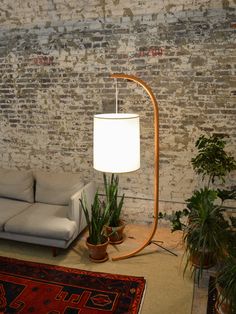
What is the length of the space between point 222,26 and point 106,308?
3306 millimetres

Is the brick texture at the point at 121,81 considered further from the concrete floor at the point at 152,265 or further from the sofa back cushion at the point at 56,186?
the concrete floor at the point at 152,265

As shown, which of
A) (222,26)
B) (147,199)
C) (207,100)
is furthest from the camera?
(147,199)

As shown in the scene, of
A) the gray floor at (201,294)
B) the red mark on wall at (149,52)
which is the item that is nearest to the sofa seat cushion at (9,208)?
the gray floor at (201,294)

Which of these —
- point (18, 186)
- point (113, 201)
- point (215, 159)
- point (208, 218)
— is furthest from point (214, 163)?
point (18, 186)

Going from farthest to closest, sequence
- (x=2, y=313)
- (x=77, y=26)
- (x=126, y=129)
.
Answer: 1. (x=77, y=26)
2. (x=126, y=129)
3. (x=2, y=313)

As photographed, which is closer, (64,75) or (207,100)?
(207,100)

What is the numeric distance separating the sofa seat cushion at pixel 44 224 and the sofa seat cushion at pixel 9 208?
0.09m

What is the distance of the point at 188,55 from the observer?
12.0 ft

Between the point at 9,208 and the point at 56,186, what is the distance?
0.68m

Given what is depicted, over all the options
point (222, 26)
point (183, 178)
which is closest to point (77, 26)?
point (222, 26)

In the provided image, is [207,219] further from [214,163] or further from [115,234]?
[115,234]

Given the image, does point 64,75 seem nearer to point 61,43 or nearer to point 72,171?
point 61,43

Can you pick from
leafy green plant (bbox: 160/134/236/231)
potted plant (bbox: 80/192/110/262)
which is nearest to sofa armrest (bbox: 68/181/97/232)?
potted plant (bbox: 80/192/110/262)

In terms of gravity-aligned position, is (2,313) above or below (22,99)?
below
